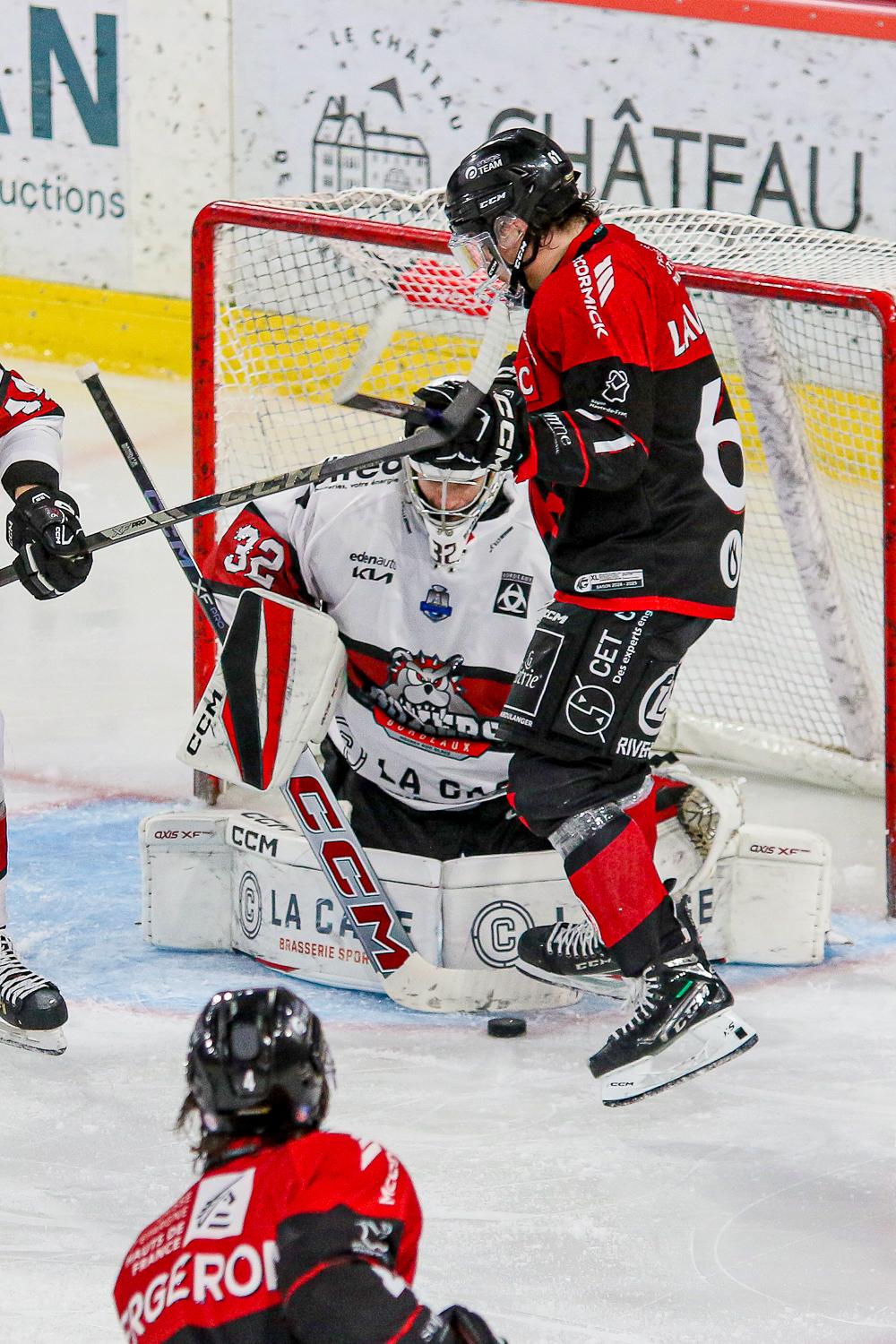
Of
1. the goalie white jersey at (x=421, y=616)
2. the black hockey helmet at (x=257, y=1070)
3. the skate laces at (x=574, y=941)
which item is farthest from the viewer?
the goalie white jersey at (x=421, y=616)

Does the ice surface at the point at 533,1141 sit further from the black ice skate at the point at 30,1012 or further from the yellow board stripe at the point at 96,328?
the yellow board stripe at the point at 96,328

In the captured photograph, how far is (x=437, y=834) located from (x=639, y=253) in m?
1.12

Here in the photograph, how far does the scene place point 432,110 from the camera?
20.3 ft

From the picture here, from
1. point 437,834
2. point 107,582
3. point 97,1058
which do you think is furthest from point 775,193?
point 97,1058

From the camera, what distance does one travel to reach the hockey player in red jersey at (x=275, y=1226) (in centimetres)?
152

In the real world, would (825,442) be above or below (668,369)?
below

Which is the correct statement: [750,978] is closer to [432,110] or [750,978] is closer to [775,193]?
[775,193]

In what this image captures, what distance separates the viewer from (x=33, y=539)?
316 centimetres

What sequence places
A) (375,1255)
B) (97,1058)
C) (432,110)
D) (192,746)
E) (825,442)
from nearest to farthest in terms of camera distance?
1. (375,1255)
2. (97,1058)
3. (192,746)
4. (825,442)
5. (432,110)

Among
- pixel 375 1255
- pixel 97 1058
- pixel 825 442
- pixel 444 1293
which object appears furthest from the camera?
pixel 825 442

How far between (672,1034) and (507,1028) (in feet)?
1.68

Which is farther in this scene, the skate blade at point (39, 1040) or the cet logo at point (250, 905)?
the cet logo at point (250, 905)

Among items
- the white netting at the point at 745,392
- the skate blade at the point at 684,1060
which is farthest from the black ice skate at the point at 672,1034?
the white netting at the point at 745,392

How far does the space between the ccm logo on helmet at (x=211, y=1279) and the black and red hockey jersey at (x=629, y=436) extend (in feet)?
4.33
